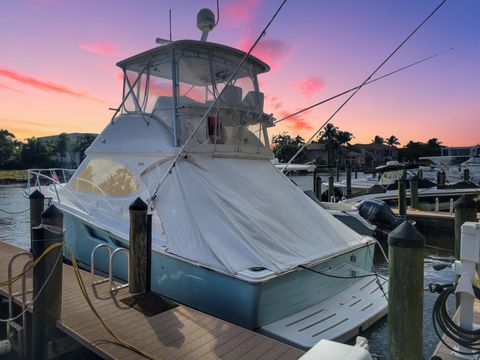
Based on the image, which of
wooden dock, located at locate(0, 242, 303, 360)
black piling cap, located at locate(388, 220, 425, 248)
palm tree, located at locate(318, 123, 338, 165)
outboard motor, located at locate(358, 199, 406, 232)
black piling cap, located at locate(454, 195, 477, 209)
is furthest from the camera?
palm tree, located at locate(318, 123, 338, 165)

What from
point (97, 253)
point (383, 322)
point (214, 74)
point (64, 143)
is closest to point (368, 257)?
point (383, 322)

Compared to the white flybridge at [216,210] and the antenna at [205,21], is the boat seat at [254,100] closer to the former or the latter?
the white flybridge at [216,210]

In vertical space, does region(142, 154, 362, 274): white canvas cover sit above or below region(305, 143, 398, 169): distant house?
below

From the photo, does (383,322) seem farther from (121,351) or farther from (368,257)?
(121,351)

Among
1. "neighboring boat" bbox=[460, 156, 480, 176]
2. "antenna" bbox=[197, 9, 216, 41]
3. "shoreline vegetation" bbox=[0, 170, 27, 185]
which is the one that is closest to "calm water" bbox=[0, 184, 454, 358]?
"antenna" bbox=[197, 9, 216, 41]

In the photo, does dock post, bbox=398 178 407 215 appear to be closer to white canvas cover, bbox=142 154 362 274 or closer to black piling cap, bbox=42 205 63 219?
white canvas cover, bbox=142 154 362 274

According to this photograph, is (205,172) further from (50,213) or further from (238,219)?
(50,213)

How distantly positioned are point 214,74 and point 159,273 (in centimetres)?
387

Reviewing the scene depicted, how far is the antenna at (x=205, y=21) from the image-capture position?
755cm

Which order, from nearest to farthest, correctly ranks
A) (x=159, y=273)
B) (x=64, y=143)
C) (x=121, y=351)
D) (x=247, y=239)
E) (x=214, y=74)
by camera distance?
(x=121, y=351), (x=247, y=239), (x=159, y=273), (x=214, y=74), (x=64, y=143)

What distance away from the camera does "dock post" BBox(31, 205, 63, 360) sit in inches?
164

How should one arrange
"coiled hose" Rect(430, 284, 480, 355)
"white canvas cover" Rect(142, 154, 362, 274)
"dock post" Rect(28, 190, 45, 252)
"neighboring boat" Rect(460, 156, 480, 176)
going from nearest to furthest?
"coiled hose" Rect(430, 284, 480, 355), "white canvas cover" Rect(142, 154, 362, 274), "dock post" Rect(28, 190, 45, 252), "neighboring boat" Rect(460, 156, 480, 176)

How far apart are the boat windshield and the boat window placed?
1.14m

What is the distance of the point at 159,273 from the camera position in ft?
17.1
